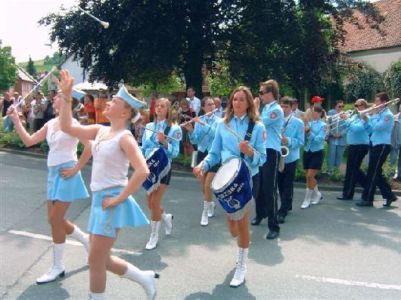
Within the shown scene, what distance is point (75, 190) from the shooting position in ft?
16.2

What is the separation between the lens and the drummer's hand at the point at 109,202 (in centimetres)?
380

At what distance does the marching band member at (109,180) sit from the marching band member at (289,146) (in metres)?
4.22

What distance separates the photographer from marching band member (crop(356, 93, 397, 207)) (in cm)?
890

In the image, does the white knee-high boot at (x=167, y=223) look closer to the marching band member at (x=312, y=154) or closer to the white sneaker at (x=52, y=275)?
the white sneaker at (x=52, y=275)

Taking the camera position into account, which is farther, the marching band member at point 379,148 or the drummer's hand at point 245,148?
the marching band member at point 379,148

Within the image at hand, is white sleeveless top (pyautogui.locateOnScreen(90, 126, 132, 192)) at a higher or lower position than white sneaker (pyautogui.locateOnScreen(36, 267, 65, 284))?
higher

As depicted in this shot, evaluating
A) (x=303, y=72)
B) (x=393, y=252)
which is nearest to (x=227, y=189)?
(x=393, y=252)

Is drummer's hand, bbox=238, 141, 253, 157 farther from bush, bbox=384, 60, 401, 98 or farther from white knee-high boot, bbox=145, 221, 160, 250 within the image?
bush, bbox=384, 60, 401, 98

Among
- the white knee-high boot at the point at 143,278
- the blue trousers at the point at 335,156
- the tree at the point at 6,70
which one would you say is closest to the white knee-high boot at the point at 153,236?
the white knee-high boot at the point at 143,278

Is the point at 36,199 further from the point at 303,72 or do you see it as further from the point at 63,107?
the point at 303,72

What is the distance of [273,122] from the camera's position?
22.0ft

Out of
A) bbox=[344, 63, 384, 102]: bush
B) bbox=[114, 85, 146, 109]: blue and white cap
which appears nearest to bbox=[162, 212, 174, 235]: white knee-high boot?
bbox=[114, 85, 146, 109]: blue and white cap

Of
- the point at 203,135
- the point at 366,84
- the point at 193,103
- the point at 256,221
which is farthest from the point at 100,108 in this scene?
the point at 366,84

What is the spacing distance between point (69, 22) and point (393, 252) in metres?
13.6
